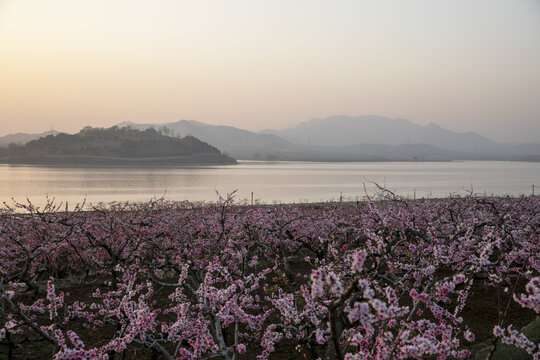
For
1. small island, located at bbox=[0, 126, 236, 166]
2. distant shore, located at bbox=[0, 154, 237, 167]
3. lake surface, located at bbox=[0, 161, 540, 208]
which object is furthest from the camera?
small island, located at bbox=[0, 126, 236, 166]

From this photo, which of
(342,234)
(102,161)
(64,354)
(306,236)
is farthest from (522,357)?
(102,161)

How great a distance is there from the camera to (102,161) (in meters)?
154

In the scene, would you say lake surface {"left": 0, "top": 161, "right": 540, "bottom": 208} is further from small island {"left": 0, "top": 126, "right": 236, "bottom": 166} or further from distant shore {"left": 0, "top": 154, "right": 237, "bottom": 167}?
small island {"left": 0, "top": 126, "right": 236, "bottom": 166}

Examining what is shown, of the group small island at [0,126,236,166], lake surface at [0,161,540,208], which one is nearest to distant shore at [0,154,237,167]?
small island at [0,126,236,166]

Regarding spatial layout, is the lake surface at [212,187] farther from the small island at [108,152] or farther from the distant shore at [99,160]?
the small island at [108,152]

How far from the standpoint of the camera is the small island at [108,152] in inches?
6033

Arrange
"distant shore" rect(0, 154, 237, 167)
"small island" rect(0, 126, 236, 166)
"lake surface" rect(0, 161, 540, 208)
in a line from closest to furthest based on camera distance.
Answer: "lake surface" rect(0, 161, 540, 208), "distant shore" rect(0, 154, 237, 167), "small island" rect(0, 126, 236, 166)

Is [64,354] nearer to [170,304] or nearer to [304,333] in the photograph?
[304,333]

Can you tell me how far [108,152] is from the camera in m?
172

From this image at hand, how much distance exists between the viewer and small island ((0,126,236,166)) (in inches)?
6033

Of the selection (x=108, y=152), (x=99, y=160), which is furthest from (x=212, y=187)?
(x=108, y=152)

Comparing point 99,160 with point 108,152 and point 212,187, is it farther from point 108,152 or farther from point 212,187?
point 212,187

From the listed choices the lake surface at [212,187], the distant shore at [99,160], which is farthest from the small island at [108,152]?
the lake surface at [212,187]

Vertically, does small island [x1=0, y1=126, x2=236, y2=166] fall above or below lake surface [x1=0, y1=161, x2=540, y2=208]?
above
